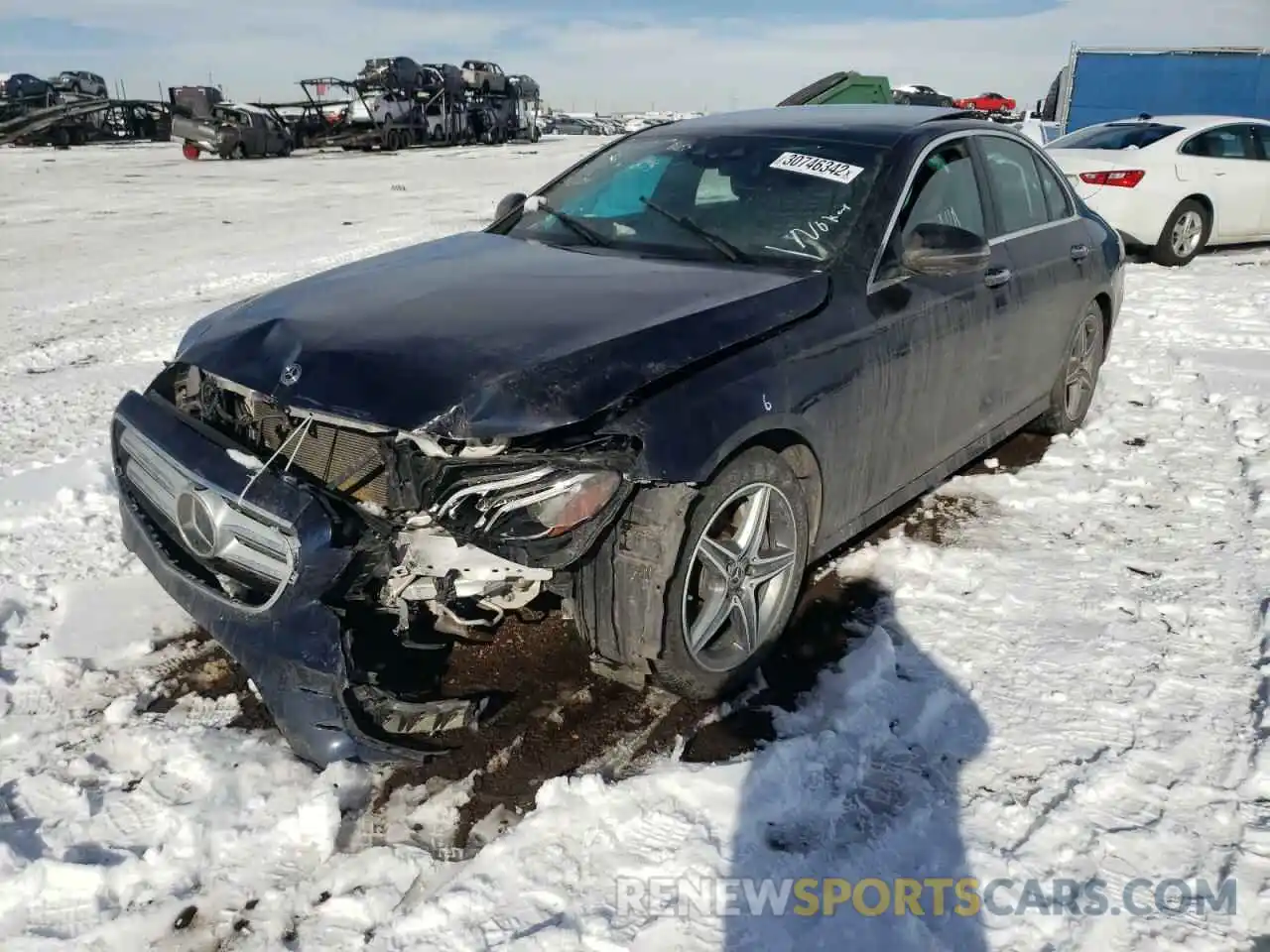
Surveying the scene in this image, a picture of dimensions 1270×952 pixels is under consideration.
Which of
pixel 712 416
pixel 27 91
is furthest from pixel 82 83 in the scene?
pixel 712 416

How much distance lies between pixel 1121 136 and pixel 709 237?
973 centimetres

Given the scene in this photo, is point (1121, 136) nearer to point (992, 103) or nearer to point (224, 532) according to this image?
point (224, 532)

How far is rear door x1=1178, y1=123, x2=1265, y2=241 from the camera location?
35.3 feet

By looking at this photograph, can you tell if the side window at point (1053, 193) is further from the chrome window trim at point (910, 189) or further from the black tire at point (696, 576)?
the black tire at point (696, 576)

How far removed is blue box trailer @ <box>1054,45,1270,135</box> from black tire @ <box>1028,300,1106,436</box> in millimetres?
17060

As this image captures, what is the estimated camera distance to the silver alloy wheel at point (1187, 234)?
10.9m

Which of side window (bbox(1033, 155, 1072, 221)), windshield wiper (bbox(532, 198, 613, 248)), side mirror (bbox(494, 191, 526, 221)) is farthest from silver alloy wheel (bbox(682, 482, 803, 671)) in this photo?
side window (bbox(1033, 155, 1072, 221))

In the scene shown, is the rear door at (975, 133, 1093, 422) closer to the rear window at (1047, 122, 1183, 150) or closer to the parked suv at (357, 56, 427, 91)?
the rear window at (1047, 122, 1183, 150)

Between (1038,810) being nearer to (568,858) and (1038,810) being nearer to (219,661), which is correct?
(568,858)

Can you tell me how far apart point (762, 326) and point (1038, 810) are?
1561 millimetres

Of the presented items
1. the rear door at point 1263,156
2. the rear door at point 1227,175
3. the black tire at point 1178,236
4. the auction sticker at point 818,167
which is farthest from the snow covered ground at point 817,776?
the rear door at point 1263,156

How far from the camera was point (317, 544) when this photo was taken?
96.8 inches

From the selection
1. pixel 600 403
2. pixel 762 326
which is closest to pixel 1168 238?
pixel 762 326

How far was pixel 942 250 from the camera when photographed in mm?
3396
